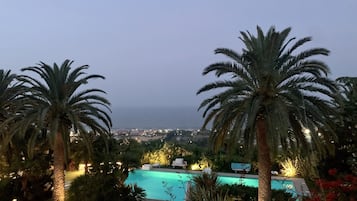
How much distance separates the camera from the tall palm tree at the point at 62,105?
9.75 metres

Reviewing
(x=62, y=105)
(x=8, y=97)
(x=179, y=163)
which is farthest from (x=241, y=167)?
(x=8, y=97)

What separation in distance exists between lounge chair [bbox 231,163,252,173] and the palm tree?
7.00m

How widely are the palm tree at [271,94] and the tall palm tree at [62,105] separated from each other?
3.62 metres

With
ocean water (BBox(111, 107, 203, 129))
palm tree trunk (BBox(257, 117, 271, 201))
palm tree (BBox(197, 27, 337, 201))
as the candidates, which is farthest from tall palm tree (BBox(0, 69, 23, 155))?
ocean water (BBox(111, 107, 203, 129))

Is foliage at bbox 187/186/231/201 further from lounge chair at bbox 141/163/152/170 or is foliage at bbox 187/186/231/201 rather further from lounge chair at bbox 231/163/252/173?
lounge chair at bbox 141/163/152/170

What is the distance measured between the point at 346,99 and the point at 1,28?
5468cm

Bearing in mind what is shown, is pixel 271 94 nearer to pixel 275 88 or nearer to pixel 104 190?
pixel 275 88

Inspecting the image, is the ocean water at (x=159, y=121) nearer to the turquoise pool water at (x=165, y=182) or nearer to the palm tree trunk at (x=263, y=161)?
the turquoise pool water at (x=165, y=182)

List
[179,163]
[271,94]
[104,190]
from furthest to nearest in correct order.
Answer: [179,163] < [104,190] < [271,94]

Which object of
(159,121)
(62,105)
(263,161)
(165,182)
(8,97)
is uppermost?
(159,121)

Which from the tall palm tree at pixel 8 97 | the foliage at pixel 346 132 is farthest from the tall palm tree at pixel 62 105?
the foliage at pixel 346 132

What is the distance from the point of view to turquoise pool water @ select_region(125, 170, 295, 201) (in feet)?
44.7

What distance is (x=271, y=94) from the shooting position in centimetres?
824

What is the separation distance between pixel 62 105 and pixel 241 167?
8.92 metres
